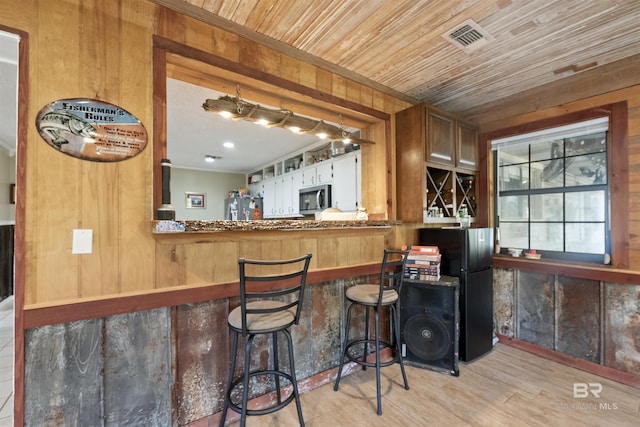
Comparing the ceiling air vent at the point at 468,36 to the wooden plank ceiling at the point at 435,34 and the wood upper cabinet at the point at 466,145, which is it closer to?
the wooden plank ceiling at the point at 435,34

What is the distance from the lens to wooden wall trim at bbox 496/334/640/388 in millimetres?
2225

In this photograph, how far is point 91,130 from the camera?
1395 mm

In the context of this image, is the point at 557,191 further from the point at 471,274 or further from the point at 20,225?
the point at 20,225

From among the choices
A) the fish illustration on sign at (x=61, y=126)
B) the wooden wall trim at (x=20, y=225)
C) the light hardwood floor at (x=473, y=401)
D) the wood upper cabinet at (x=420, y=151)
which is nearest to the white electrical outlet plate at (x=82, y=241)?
the wooden wall trim at (x=20, y=225)

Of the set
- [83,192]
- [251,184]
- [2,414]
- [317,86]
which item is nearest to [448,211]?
[317,86]

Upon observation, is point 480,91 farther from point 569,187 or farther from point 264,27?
point 264,27

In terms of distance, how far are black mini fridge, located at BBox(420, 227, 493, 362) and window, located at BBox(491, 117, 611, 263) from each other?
2.08ft

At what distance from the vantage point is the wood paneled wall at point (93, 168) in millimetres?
1287

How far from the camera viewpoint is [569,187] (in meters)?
2.69

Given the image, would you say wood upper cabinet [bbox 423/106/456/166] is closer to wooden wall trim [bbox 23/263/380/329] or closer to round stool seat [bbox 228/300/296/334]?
round stool seat [bbox 228/300/296/334]

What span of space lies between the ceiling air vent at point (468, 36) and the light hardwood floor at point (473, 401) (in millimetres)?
2550

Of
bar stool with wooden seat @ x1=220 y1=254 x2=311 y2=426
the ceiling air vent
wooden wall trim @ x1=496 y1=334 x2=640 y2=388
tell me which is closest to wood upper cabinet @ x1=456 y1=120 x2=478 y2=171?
the ceiling air vent

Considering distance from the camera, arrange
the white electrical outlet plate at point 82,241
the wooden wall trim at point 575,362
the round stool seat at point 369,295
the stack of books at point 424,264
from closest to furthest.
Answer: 1. the white electrical outlet plate at point 82,241
2. the round stool seat at point 369,295
3. the wooden wall trim at point 575,362
4. the stack of books at point 424,264

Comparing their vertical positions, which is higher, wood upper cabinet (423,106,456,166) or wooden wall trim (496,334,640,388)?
wood upper cabinet (423,106,456,166)
